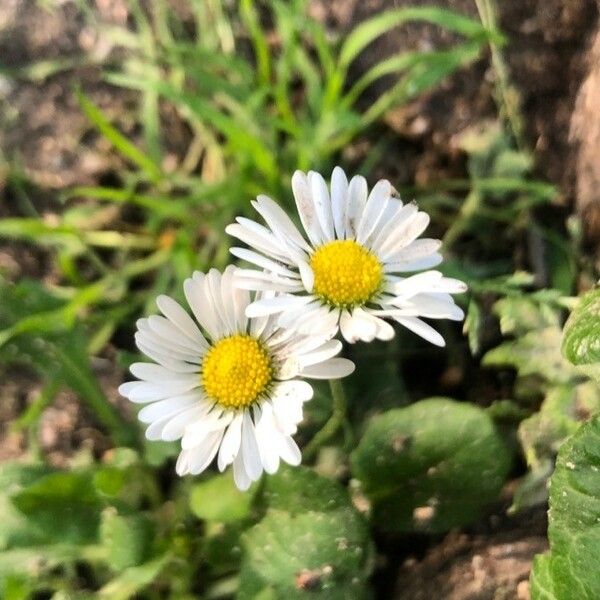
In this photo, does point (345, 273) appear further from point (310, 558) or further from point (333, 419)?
point (310, 558)

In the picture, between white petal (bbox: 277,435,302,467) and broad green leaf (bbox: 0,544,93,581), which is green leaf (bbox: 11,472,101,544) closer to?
broad green leaf (bbox: 0,544,93,581)

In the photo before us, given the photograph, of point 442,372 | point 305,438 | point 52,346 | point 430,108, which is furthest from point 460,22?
point 52,346

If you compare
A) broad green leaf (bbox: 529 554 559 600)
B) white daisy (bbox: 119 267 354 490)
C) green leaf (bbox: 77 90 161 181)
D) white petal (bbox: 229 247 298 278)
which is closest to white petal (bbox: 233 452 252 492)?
white daisy (bbox: 119 267 354 490)

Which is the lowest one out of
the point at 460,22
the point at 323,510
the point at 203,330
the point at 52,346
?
the point at 323,510

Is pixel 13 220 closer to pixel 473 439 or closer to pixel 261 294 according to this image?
pixel 261 294

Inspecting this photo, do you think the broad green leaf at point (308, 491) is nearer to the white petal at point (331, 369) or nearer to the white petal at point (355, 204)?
the white petal at point (331, 369)

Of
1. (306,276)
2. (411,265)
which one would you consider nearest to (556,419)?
(411,265)
